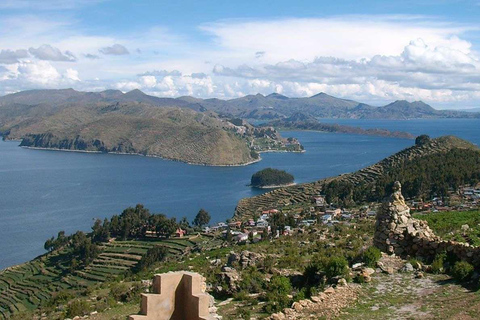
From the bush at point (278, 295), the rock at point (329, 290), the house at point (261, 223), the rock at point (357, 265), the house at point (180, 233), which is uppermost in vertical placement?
the rock at point (357, 265)

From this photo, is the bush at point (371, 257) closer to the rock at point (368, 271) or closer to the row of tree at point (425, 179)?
the rock at point (368, 271)

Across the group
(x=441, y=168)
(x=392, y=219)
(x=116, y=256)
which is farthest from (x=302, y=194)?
(x=392, y=219)

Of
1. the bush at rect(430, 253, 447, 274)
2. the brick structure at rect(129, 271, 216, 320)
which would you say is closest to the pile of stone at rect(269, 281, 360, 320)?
the bush at rect(430, 253, 447, 274)

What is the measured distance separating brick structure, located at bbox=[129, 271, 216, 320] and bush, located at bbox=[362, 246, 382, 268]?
679 cm

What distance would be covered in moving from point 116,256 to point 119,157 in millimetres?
133332

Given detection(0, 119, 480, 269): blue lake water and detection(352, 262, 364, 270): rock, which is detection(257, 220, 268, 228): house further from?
detection(352, 262, 364, 270): rock

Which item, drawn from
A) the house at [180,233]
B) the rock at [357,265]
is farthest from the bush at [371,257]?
the house at [180,233]

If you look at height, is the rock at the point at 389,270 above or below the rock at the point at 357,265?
above

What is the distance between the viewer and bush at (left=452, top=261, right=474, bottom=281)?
9719 millimetres

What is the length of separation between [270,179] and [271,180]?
0.34m

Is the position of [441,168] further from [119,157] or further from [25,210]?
[119,157]

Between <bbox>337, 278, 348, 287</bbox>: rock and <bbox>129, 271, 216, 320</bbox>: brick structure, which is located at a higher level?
<bbox>129, 271, 216, 320</bbox>: brick structure

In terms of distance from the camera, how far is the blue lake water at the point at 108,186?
72.1 metres

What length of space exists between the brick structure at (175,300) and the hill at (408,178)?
42758 millimetres
